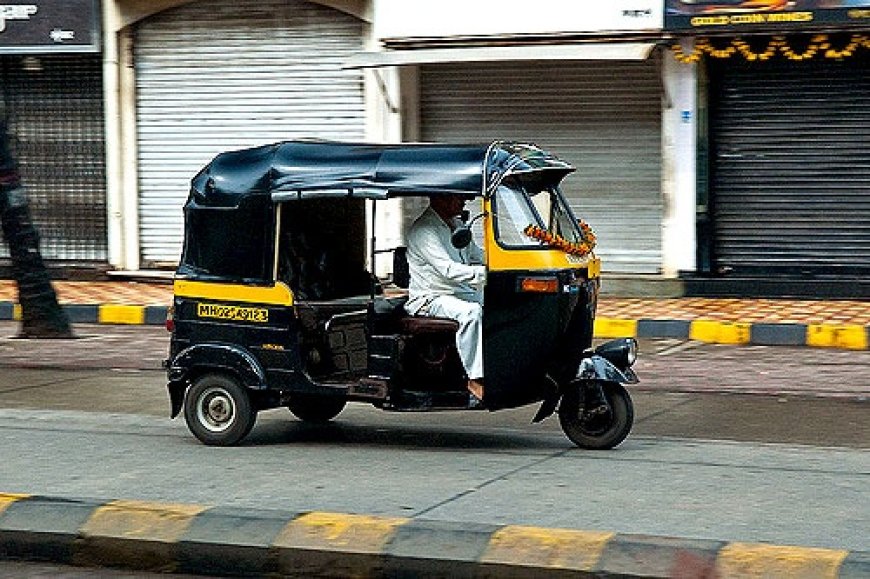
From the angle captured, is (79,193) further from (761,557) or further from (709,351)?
(761,557)

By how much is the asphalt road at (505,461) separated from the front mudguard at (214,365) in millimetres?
344

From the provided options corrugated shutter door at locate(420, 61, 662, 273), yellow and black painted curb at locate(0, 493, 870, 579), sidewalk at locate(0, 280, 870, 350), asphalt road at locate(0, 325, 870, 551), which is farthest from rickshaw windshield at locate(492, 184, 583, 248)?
corrugated shutter door at locate(420, 61, 662, 273)

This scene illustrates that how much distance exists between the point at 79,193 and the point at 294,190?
11311mm

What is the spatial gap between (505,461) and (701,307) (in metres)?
7.73

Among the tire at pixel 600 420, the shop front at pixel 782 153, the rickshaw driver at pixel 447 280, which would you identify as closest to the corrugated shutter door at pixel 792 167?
the shop front at pixel 782 153

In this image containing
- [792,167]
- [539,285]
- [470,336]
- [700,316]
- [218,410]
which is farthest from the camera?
[792,167]

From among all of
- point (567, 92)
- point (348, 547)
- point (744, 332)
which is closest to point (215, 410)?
point (348, 547)

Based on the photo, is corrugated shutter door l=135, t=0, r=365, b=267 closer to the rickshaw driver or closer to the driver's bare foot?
the rickshaw driver

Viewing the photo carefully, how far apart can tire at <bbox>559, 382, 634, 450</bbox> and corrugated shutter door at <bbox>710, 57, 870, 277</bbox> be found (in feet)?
27.2

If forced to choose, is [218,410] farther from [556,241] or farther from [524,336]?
[556,241]

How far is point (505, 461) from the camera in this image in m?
8.17

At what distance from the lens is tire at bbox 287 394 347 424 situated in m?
9.41

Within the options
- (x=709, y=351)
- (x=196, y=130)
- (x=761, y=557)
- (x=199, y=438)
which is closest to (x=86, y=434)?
(x=199, y=438)

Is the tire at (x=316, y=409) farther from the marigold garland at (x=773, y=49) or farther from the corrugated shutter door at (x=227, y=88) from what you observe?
the corrugated shutter door at (x=227, y=88)
